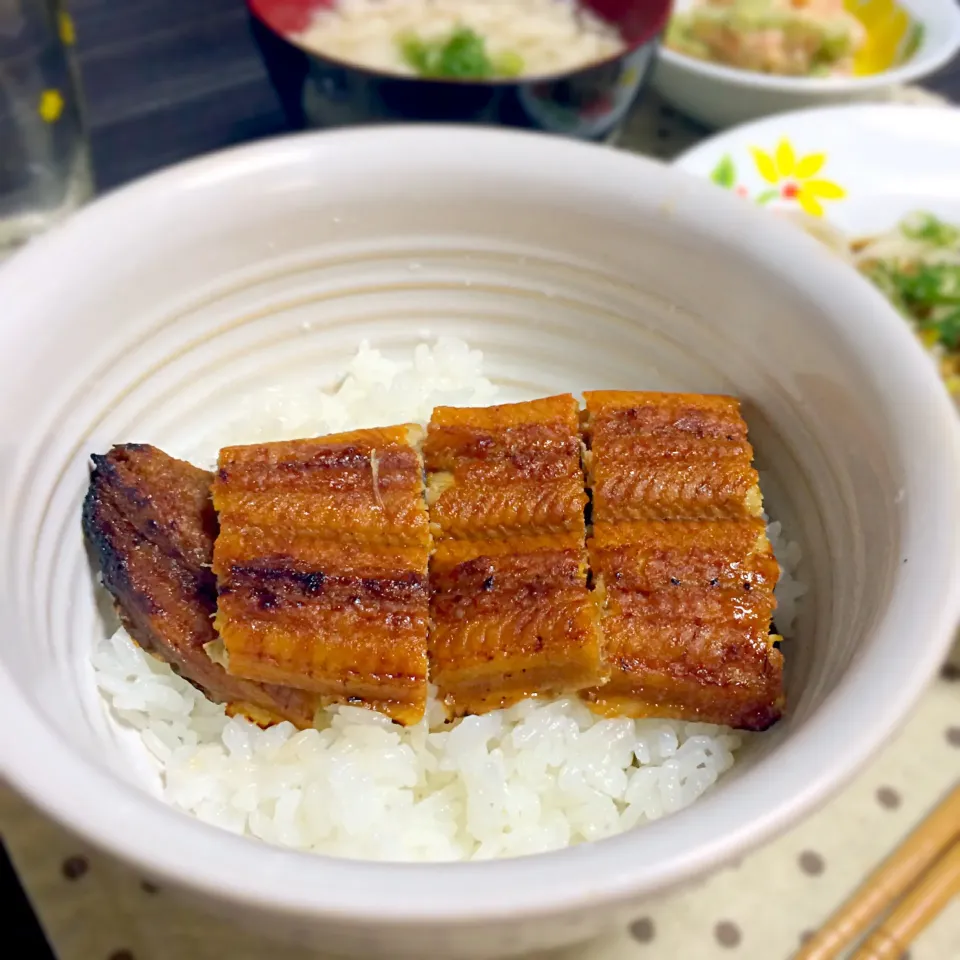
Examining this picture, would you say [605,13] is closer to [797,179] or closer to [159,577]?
[797,179]

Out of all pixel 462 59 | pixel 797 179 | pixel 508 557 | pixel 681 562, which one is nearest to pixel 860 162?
pixel 797 179

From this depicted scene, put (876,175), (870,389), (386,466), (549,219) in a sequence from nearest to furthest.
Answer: (870,389)
(386,466)
(549,219)
(876,175)

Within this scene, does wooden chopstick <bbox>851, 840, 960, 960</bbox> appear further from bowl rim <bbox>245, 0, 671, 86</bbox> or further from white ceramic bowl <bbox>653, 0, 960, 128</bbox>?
white ceramic bowl <bbox>653, 0, 960, 128</bbox>

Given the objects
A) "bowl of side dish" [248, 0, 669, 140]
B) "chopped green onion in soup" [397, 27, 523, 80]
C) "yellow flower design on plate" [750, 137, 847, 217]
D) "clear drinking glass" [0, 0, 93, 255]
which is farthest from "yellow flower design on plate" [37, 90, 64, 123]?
"yellow flower design on plate" [750, 137, 847, 217]

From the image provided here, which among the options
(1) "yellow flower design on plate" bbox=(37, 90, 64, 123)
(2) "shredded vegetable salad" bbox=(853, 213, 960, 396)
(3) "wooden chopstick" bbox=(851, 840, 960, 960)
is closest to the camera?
(3) "wooden chopstick" bbox=(851, 840, 960, 960)

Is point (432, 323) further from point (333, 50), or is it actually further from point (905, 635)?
point (333, 50)

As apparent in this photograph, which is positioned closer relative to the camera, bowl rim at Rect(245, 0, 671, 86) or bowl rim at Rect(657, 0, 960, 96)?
bowl rim at Rect(245, 0, 671, 86)

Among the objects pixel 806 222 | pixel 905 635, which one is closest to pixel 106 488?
pixel 905 635
